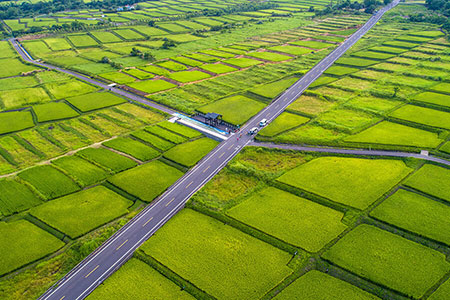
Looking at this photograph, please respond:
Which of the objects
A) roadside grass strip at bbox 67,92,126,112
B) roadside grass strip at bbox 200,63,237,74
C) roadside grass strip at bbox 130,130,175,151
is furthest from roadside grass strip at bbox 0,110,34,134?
roadside grass strip at bbox 200,63,237,74

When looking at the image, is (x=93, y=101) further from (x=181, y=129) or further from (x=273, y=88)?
(x=273, y=88)

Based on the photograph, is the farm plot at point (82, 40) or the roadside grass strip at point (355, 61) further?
the farm plot at point (82, 40)

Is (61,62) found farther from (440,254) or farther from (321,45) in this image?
(440,254)

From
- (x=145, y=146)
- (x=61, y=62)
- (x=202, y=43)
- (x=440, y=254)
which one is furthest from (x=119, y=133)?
(x=202, y=43)

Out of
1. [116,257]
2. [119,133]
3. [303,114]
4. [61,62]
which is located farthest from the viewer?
[61,62]

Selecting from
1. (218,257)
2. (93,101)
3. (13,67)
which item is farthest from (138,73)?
(218,257)

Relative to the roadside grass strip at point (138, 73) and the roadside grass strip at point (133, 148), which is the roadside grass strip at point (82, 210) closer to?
the roadside grass strip at point (133, 148)

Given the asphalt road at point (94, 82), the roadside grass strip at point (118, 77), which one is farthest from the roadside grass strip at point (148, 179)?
the roadside grass strip at point (118, 77)
